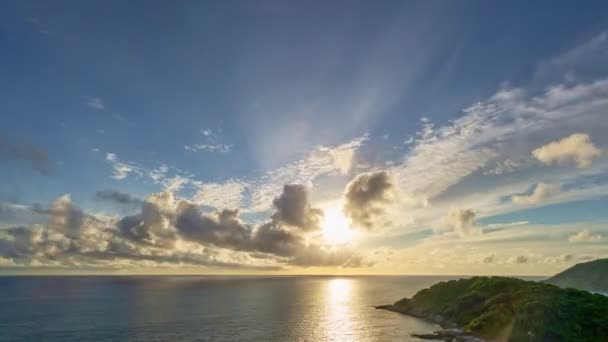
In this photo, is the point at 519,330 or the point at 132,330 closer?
the point at 519,330

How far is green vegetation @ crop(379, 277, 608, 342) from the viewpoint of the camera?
4277 inches

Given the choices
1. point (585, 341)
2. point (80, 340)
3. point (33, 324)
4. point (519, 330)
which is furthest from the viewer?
point (33, 324)

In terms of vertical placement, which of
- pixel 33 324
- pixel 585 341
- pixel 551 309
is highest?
pixel 551 309

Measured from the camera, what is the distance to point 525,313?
118562mm

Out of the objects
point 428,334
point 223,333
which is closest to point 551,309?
point 428,334

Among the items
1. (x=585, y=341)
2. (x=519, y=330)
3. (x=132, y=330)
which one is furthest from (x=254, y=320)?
(x=585, y=341)

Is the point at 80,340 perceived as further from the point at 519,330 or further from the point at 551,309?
the point at 551,309

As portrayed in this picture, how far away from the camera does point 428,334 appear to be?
5177 inches

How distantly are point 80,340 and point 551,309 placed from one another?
14926 cm

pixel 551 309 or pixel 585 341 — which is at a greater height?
pixel 551 309

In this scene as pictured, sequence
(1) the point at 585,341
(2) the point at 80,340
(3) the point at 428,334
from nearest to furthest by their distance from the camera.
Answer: (1) the point at 585,341 < (2) the point at 80,340 < (3) the point at 428,334

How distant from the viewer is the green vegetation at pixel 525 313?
10862cm

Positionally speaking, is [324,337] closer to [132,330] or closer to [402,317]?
[402,317]

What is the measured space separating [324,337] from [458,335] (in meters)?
45.6
